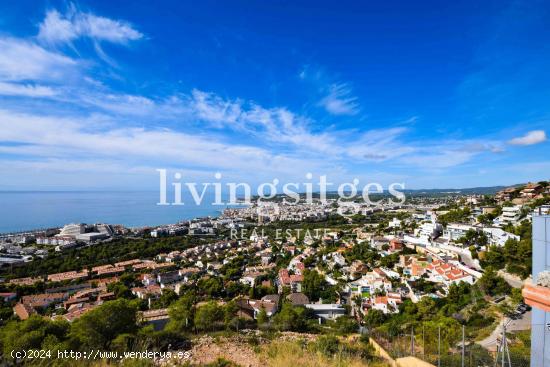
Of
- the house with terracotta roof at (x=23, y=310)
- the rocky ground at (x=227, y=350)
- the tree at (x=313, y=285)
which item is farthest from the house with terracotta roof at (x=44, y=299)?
the rocky ground at (x=227, y=350)

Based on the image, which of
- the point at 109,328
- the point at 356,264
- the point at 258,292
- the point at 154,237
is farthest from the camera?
the point at 154,237

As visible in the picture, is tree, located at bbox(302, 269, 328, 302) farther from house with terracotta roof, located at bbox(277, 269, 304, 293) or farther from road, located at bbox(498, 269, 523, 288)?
road, located at bbox(498, 269, 523, 288)

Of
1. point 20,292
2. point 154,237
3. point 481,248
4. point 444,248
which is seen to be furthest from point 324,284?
point 154,237

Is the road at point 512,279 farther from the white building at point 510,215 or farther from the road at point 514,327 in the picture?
the white building at point 510,215

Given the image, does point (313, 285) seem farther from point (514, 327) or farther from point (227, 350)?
point (227, 350)

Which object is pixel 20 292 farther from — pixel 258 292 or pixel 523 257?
pixel 523 257

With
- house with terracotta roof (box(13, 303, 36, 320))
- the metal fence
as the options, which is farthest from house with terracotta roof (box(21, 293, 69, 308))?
the metal fence
